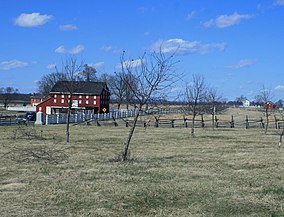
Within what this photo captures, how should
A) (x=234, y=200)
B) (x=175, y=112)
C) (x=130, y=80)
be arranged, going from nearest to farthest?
(x=234, y=200), (x=130, y=80), (x=175, y=112)

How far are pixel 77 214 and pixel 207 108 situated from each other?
4832 cm

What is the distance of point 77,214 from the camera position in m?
7.60

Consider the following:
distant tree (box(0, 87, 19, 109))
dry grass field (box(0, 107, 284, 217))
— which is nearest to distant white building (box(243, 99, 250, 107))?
distant tree (box(0, 87, 19, 109))

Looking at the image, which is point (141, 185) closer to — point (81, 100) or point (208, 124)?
point (208, 124)

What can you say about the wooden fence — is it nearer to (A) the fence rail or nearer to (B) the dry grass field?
(A) the fence rail

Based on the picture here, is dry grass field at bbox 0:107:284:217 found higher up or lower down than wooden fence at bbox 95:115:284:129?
lower down

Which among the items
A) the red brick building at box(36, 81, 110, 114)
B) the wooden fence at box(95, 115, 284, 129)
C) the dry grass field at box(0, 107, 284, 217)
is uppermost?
the red brick building at box(36, 81, 110, 114)

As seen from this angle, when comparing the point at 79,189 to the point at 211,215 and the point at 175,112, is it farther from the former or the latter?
the point at 175,112

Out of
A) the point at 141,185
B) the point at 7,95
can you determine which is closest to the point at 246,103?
the point at 7,95

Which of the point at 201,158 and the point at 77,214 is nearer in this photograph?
the point at 77,214

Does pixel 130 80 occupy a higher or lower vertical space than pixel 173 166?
higher

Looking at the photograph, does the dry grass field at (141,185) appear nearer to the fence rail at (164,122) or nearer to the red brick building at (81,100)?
the fence rail at (164,122)

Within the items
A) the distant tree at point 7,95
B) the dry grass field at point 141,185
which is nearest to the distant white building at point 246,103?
the distant tree at point 7,95

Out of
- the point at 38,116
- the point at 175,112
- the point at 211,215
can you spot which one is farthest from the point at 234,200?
the point at 175,112
